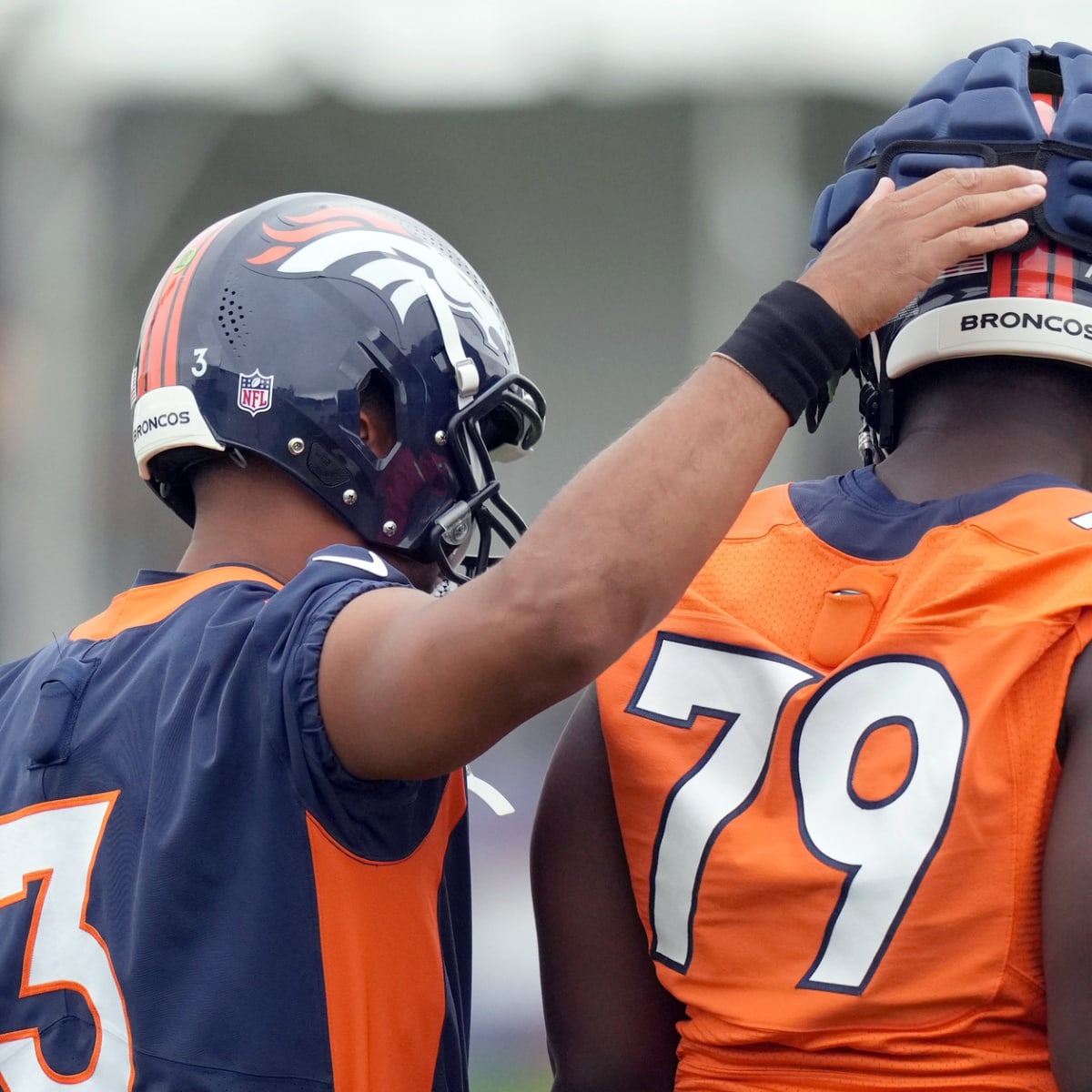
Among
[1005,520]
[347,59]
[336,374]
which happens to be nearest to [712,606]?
[1005,520]

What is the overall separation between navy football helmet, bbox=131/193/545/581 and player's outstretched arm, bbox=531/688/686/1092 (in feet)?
1.49

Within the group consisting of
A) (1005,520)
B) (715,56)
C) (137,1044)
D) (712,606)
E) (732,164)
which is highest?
(715,56)

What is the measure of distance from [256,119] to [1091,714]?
855 centimetres

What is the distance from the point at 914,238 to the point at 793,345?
0.66ft

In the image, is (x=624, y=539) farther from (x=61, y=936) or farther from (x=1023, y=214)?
(x=61, y=936)

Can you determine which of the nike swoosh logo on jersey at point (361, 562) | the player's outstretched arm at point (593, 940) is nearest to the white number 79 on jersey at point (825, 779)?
the player's outstretched arm at point (593, 940)

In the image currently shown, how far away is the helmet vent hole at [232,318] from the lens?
2.31 metres

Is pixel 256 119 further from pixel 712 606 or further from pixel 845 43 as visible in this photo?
pixel 712 606

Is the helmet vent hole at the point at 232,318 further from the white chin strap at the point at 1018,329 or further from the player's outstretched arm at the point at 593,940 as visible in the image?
the white chin strap at the point at 1018,329

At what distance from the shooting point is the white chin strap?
6.23 feet

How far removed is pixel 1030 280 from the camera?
1.92 meters

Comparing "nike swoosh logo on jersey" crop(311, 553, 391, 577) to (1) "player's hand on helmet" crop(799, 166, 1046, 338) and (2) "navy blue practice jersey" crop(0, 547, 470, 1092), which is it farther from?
(1) "player's hand on helmet" crop(799, 166, 1046, 338)

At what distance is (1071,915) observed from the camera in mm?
1602

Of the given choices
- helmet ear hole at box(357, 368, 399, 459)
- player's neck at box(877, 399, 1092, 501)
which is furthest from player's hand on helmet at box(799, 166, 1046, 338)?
helmet ear hole at box(357, 368, 399, 459)
